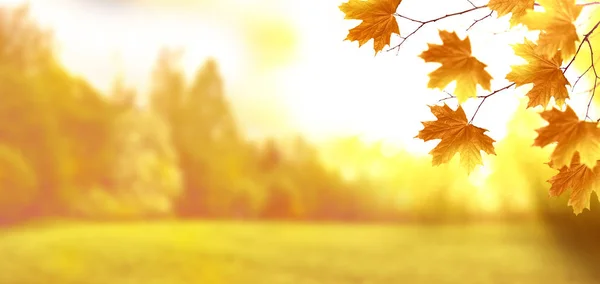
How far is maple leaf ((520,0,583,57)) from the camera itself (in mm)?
563

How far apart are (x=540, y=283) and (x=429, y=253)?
3.51 ft

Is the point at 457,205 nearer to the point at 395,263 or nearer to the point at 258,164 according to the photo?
the point at 395,263

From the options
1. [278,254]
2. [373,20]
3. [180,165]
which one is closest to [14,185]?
[180,165]

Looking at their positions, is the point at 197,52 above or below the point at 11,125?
above

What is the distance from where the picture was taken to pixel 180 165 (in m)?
6.89

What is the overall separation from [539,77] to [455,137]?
0.12 meters

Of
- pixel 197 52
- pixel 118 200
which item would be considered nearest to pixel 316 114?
pixel 197 52

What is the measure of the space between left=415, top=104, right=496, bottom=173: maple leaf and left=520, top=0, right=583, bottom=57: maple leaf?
14cm

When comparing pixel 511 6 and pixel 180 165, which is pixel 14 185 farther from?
pixel 511 6

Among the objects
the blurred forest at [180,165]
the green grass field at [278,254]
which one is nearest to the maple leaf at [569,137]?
the green grass field at [278,254]

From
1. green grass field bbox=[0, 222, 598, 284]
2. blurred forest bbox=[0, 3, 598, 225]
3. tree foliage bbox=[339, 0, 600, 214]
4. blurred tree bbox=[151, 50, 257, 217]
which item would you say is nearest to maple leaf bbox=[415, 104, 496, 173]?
tree foliage bbox=[339, 0, 600, 214]

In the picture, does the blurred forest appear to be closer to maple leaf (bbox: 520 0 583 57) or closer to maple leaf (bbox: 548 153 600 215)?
maple leaf (bbox: 548 153 600 215)

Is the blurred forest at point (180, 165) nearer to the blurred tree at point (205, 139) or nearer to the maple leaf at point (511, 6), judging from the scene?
the blurred tree at point (205, 139)

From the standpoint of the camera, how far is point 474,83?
683 mm
